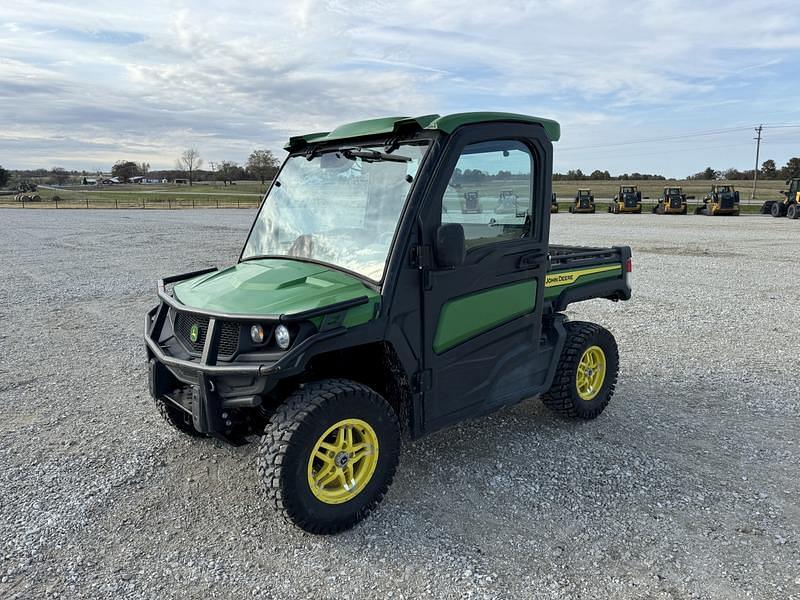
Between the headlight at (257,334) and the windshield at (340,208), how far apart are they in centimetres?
68

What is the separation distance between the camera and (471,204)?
12.0 ft

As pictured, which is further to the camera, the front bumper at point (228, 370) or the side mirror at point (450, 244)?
the side mirror at point (450, 244)

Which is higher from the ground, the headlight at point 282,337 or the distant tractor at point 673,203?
the distant tractor at point 673,203

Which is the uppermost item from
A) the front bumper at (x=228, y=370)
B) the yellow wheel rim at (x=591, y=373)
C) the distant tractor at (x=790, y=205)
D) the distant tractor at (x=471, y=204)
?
the distant tractor at (x=790, y=205)

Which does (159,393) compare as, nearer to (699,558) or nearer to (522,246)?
(522,246)

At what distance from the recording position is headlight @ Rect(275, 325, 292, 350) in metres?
2.97

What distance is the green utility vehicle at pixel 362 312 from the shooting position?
3061 millimetres

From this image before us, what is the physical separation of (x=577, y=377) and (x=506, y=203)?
1.60 metres

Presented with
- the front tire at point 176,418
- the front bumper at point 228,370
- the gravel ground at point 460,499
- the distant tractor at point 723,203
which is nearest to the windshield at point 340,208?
the front bumper at point 228,370

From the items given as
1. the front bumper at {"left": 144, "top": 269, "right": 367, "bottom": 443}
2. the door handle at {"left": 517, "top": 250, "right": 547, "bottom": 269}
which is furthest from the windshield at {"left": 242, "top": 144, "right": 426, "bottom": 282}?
the door handle at {"left": 517, "top": 250, "right": 547, "bottom": 269}

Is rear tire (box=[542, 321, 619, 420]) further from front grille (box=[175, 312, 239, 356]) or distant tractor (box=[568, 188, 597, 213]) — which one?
distant tractor (box=[568, 188, 597, 213])

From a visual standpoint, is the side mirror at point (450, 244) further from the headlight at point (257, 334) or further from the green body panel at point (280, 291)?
the headlight at point (257, 334)

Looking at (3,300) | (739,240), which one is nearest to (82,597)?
(3,300)

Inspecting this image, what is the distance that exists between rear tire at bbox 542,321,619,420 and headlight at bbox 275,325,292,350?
7.83ft
